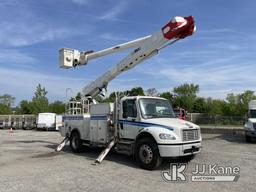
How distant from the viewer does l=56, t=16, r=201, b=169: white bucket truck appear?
9.76 metres

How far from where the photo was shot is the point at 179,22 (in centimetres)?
Result: 1130

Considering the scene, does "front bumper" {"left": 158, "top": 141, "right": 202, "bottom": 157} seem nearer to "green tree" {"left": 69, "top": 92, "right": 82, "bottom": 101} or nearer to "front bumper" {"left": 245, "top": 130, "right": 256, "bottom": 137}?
"green tree" {"left": 69, "top": 92, "right": 82, "bottom": 101}

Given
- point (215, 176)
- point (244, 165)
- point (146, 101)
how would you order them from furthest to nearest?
point (146, 101) < point (244, 165) < point (215, 176)

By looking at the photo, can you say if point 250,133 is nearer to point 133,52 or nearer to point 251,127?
point 251,127

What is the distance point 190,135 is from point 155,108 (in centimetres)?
183

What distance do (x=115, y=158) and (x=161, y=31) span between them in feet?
17.7

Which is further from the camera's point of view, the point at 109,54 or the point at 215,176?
the point at 109,54

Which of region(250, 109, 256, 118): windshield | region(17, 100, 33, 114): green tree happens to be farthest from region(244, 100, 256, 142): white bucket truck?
region(17, 100, 33, 114): green tree

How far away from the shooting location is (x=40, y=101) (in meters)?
67.6

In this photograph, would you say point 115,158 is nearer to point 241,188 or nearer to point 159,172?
point 159,172

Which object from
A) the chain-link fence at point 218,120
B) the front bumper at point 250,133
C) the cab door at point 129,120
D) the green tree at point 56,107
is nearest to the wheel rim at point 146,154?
the cab door at point 129,120

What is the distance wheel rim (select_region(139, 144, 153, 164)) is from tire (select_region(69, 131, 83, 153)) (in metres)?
4.84

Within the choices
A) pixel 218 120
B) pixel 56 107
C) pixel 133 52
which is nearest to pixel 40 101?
pixel 56 107

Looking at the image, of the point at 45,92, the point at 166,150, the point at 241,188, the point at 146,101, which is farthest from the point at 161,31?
the point at 45,92
